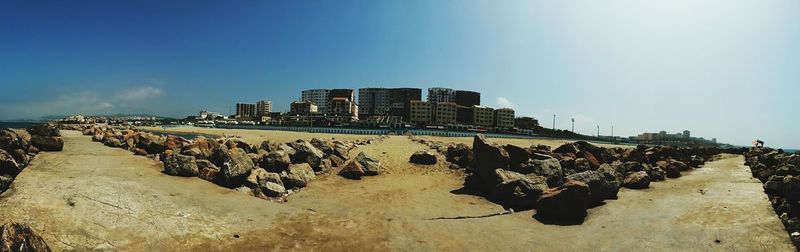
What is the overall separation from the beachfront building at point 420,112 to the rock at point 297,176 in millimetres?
122984

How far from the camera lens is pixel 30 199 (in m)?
6.86

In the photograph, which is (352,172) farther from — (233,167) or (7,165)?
(7,165)

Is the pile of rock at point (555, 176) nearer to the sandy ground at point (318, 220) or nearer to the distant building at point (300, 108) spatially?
the sandy ground at point (318, 220)

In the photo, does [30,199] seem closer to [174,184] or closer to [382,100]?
[174,184]

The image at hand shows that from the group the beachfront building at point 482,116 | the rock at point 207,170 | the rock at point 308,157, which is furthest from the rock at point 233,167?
the beachfront building at point 482,116

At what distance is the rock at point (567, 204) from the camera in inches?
383

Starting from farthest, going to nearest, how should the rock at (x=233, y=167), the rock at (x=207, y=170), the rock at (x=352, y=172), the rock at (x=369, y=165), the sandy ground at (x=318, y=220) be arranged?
the rock at (x=369, y=165)
the rock at (x=352, y=172)
the rock at (x=207, y=170)
the rock at (x=233, y=167)
the sandy ground at (x=318, y=220)

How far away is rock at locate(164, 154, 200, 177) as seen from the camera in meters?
11.4

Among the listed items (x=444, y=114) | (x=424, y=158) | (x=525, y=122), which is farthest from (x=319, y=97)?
(x=424, y=158)

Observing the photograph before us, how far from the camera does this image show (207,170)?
11.9 m

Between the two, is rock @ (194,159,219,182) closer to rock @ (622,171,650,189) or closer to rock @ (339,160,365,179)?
rock @ (339,160,365,179)

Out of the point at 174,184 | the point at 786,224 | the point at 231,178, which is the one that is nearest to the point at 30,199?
the point at 174,184

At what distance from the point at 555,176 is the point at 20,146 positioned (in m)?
15.6

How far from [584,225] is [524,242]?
2.10 meters
